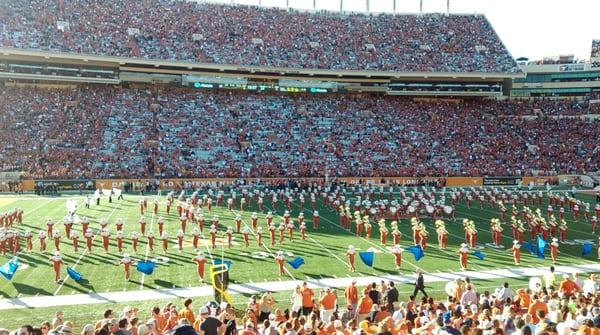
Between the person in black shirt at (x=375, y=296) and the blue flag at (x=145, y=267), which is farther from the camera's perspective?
the blue flag at (x=145, y=267)

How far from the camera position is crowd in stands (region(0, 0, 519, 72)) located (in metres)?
40.7

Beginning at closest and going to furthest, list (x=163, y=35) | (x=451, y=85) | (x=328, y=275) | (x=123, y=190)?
(x=328, y=275), (x=123, y=190), (x=163, y=35), (x=451, y=85)

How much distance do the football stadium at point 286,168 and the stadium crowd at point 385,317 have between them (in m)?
0.05

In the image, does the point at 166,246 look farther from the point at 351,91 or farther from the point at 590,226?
the point at 351,91

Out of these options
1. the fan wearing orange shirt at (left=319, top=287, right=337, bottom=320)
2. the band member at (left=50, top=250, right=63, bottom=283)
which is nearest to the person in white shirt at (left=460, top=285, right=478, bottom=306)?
the fan wearing orange shirt at (left=319, top=287, right=337, bottom=320)

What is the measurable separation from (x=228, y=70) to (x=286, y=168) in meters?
12.4

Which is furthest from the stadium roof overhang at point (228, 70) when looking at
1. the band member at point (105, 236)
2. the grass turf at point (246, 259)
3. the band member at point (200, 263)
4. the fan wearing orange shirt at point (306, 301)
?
the fan wearing orange shirt at point (306, 301)

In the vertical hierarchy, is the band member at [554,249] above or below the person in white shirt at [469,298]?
below

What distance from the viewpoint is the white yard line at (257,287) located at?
11195 mm

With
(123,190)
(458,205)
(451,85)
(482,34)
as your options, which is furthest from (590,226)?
(482,34)

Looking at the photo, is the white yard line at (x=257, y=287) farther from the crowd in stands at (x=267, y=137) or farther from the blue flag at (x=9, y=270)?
the crowd in stands at (x=267, y=137)

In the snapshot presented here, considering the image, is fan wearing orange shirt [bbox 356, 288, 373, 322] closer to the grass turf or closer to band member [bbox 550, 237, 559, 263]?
the grass turf

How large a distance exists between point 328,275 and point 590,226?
1365cm

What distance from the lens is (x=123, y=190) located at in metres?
31.4
